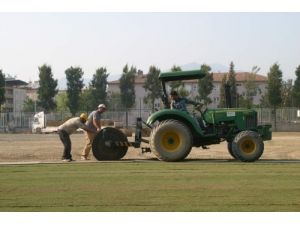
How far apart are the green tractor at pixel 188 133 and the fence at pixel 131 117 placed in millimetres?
35252

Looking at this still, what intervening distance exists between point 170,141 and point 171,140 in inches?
1.7

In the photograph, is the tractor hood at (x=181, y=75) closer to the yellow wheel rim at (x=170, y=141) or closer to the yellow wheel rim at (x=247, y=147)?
the yellow wheel rim at (x=170, y=141)

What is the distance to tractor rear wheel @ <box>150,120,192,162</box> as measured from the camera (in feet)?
56.0

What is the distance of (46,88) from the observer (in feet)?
242

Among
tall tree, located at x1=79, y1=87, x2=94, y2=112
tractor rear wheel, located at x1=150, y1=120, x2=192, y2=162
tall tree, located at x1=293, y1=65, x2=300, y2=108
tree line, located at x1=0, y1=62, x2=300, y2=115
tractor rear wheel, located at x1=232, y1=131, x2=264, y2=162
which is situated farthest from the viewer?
tall tree, located at x1=79, y1=87, x2=94, y2=112

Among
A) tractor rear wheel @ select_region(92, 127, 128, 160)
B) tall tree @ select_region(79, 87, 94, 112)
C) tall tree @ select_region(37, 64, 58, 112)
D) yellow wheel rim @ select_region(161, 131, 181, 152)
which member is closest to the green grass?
yellow wheel rim @ select_region(161, 131, 181, 152)

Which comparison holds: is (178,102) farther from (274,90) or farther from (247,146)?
(274,90)

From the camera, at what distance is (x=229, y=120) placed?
17750 mm

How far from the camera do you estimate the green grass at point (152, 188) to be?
886 cm

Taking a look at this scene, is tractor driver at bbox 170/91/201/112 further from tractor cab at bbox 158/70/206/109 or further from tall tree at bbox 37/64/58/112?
tall tree at bbox 37/64/58/112

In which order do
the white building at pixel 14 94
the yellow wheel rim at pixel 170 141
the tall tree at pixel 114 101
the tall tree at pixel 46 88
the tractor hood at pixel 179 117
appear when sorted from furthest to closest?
the white building at pixel 14 94
the tall tree at pixel 114 101
the tall tree at pixel 46 88
the tractor hood at pixel 179 117
the yellow wheel rim at pixel 170 141

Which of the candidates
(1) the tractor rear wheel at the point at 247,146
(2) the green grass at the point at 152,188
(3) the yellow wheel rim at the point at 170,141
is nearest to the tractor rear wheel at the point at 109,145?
(3) the yellow wheel rim at the point at 170,141

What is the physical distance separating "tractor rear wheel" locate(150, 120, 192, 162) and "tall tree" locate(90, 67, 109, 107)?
193 ft

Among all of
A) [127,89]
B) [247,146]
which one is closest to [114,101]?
[127,89]
